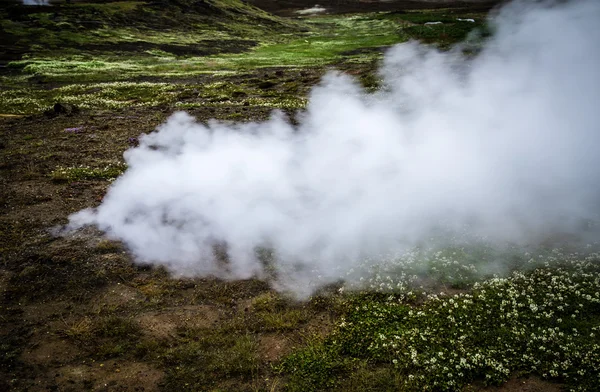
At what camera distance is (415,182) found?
11266 millimetres

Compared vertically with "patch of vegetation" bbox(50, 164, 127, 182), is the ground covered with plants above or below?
below

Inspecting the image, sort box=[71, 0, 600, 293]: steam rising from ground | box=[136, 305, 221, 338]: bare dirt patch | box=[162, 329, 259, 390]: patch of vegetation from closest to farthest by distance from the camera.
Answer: box=[162, 329, 259, 390]: patch of vegetation < box=[136, 305, 221, 338]: bare dirt patch < box=[71, 0, 600, 293]: steam rising from ground

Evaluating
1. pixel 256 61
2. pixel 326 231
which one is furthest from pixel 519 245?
pixel 256 61

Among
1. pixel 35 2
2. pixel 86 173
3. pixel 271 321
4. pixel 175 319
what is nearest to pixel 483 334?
pixel 271 321

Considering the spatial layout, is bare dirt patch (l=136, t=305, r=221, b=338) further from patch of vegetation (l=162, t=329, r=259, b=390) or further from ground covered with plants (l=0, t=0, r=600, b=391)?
patch of vegetation (l=162, t=329, r=259, b=390)

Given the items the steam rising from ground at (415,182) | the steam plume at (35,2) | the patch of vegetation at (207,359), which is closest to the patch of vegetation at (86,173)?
the steam rising from ground at (415,182)

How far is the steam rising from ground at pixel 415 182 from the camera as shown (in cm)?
966

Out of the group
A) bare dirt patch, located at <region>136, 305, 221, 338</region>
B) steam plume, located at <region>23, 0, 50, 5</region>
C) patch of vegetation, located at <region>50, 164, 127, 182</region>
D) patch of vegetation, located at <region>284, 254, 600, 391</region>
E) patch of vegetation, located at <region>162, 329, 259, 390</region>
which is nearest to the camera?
patch of vegetation, located at <region>284, 254, 600, 391</region>

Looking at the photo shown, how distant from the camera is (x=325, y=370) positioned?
21.4 ft

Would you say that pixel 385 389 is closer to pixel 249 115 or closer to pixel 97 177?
pixel 97 177

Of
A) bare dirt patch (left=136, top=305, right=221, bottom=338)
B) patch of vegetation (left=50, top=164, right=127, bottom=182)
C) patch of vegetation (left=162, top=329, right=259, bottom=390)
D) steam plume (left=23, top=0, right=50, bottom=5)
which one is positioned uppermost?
steam plume (left=23, top=0, right=50, bottom=5)

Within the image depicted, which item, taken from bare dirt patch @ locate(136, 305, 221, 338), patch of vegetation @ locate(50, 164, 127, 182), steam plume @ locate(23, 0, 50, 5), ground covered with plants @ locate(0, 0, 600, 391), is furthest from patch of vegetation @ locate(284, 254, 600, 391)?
steam plume @ locate(23, 0, 50, 5)

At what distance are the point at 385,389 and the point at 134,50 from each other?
64.4m

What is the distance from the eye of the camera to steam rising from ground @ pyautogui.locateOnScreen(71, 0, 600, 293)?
9.66 m
